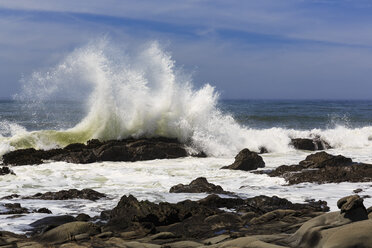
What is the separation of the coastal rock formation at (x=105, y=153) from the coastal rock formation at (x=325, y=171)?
4.36m

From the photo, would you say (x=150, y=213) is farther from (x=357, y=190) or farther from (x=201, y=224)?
(x=357, y=190)

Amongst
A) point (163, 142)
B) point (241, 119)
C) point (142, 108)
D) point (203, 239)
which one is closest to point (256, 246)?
point (203, 239)

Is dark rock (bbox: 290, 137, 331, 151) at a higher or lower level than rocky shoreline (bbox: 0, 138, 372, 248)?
higher

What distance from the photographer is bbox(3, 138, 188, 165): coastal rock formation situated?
48.6 ft

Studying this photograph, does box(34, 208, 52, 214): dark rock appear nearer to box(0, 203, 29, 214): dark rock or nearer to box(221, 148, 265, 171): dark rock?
box(0, 203, 29, 214): dark rock

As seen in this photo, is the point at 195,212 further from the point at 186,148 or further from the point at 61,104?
the point at 61,104

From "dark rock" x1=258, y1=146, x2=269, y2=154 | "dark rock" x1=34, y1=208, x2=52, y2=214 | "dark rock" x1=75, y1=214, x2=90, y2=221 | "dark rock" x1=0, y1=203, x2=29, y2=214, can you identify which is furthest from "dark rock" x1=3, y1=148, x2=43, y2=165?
"dark rock" x1=258, y1=146, x2=269, y2=154

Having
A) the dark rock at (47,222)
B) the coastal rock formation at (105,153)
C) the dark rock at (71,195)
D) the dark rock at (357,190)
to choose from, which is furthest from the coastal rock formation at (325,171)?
the dark rock at (47,222)

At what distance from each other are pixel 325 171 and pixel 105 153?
6.80 m

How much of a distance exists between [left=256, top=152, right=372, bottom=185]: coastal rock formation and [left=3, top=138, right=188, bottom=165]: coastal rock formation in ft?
14.3

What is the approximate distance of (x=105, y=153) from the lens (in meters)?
15.2

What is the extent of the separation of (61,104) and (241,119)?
49.6ft

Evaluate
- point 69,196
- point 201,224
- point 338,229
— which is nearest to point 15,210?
point 69,196

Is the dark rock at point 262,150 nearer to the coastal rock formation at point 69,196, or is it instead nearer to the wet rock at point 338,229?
the coastal rock formation at point 69,196
